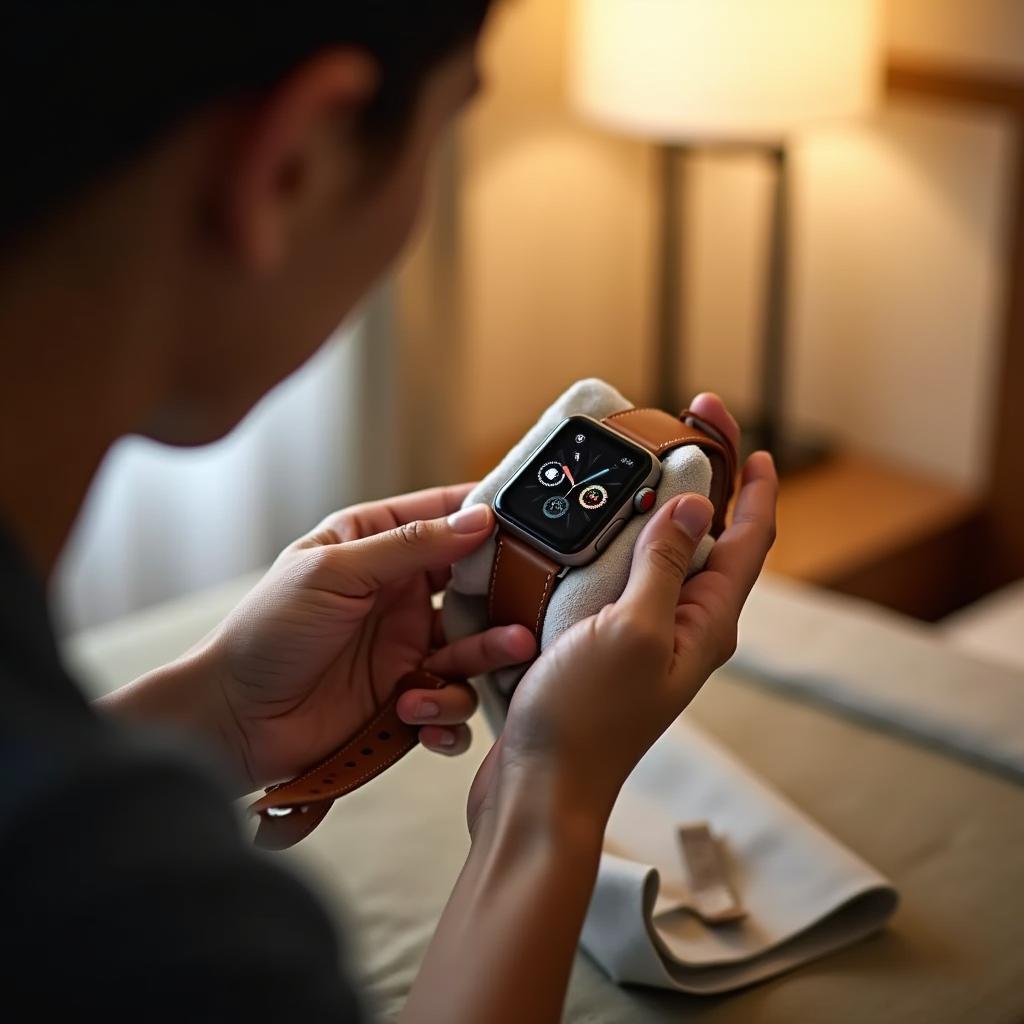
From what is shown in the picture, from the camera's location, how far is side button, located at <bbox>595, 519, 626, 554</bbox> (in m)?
0.87

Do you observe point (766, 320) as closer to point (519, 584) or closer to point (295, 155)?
point (519, 584)

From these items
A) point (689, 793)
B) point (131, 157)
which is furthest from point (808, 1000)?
point (131, 157)

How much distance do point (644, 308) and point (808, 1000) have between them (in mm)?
1984

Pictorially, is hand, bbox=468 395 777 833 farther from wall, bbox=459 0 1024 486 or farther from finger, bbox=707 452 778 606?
wall, bbox=459 0 1024 486

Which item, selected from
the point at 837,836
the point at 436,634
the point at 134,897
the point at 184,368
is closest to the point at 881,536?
the point at 837,836

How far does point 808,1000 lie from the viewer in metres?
0.95

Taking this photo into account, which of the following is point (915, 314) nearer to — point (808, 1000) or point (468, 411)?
point (468, 411)

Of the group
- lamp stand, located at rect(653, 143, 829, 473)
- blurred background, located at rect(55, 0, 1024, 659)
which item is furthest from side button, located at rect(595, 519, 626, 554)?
lamp stand, located at rect(653, 143, 829, 473)

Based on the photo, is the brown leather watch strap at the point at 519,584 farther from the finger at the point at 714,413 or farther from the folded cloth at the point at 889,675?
the folded cloth at the point at 889,675

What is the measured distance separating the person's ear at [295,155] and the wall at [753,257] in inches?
69.8

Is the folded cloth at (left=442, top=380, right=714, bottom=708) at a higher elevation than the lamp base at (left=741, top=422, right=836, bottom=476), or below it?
higher

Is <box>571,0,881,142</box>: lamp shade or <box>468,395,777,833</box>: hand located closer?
<box>468,395,777,833</box>: hand

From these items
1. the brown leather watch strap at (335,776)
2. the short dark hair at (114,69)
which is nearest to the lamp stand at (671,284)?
the brown leather watch strap at (335,776)

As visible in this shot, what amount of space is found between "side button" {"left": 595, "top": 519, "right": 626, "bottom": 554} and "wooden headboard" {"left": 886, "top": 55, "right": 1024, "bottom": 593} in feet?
5.10
